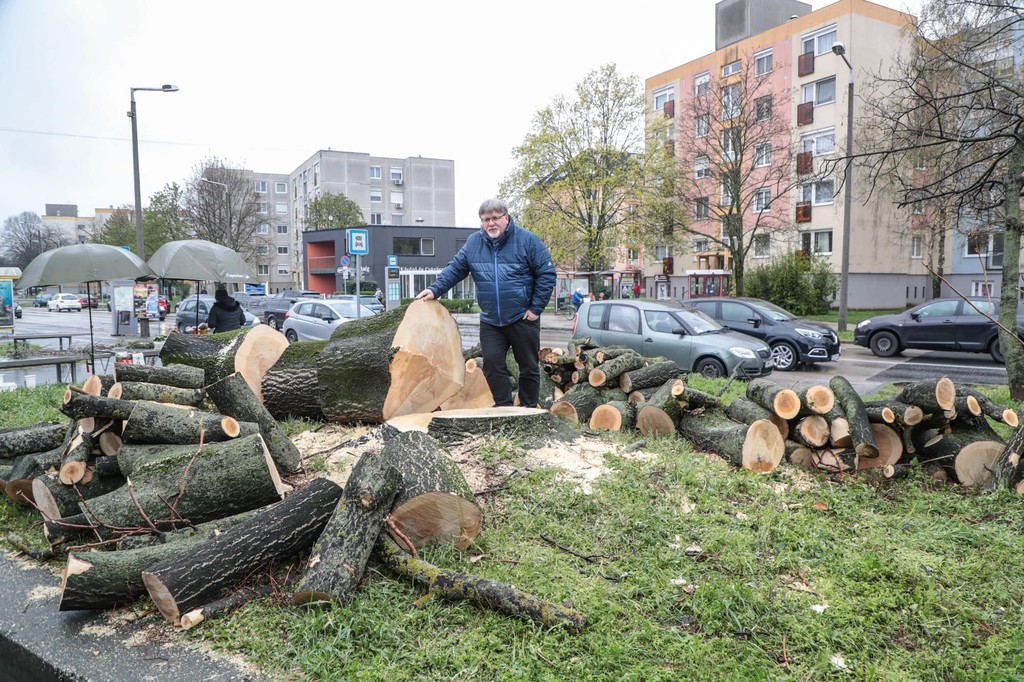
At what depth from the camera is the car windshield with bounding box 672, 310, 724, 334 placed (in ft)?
37.1

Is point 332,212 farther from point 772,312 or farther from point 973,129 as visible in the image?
point 973,129

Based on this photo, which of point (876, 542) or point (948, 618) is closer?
point (948, 618)

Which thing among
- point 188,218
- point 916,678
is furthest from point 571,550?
point 188,218

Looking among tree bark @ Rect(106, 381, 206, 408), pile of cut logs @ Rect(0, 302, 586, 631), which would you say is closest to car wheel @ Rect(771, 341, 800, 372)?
pile of cut logs @ Rect(0, 302, 586, 631)

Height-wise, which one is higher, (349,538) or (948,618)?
(349,538)

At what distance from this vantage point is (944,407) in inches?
175

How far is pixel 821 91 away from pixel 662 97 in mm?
10684

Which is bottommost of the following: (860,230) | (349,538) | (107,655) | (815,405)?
(107,655)

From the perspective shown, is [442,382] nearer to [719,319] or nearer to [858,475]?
[858,475]

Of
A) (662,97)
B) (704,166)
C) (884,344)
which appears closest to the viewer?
(884,344)

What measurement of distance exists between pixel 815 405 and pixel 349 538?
10.7ft

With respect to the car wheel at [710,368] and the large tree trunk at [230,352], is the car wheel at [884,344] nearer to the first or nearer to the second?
the car wheel at [710,368]

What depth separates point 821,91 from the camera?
33.0 meters

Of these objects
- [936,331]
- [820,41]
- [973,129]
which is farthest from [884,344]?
[820,41]
